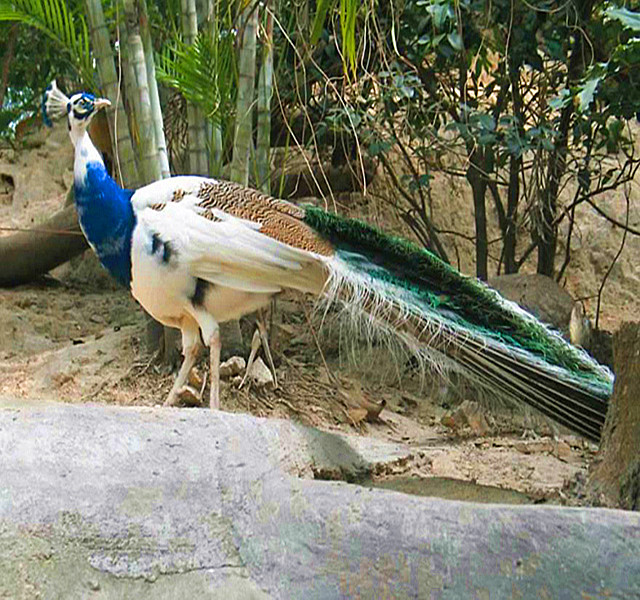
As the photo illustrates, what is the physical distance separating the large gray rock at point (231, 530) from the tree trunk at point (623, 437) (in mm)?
738

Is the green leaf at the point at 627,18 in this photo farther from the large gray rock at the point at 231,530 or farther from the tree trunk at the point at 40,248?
the tree trunk at the point at 40,248

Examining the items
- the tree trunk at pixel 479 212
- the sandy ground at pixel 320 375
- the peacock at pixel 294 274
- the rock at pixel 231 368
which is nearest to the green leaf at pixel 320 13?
the peacock at pixel 294 274

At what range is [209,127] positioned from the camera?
171 inches

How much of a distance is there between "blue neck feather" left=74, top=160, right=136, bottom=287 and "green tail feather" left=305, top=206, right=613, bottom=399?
609mm

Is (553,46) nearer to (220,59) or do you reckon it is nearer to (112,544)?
(220,59)

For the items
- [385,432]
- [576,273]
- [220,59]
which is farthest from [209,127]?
[576,273]

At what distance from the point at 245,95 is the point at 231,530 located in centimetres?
212

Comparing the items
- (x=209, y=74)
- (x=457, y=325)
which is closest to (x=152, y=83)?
(x=209, y=74)

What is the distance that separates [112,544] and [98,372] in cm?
261

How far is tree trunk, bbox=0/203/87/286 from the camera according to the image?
5.79 metres

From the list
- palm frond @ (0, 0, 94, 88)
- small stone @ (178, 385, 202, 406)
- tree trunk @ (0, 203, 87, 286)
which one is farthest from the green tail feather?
tree trunk @ (0, 203, 87, 286)

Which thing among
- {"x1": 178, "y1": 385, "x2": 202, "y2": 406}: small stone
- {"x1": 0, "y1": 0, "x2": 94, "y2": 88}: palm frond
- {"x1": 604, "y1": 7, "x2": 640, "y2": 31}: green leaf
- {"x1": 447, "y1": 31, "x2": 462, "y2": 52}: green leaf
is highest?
{"x1": 604, "y1": 7, "x2": 640, "y2": 31}: green leaf

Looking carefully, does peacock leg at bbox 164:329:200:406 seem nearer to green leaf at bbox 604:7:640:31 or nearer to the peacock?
the peacock

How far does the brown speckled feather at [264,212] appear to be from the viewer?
3.28 m
